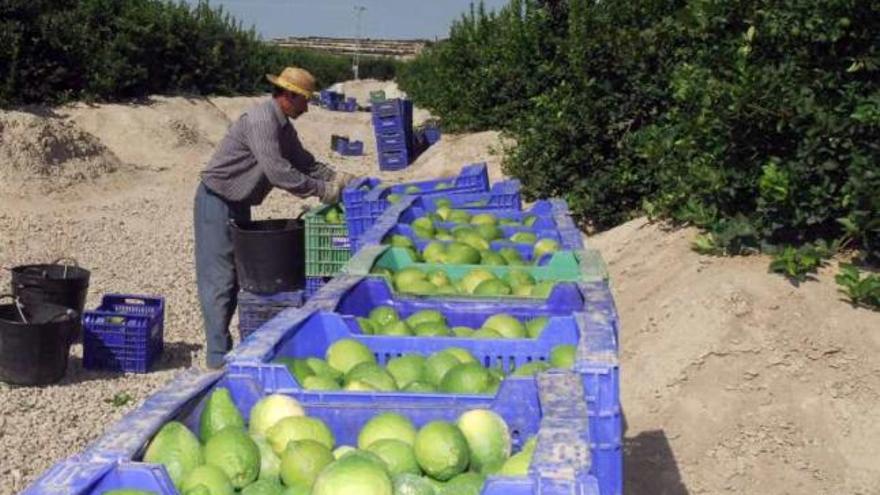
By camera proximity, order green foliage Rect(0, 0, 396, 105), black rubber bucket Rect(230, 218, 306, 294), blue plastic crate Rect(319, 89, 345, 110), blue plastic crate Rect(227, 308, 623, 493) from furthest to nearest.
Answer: blue plastic crate Rect(319, 89, 345, 110)
green foliage Rect(0, 0, 396, 105)
black rubber bucket Rect(230, 218, 306, 294)
blue plastic crate Rect(227, 308, 623, 493)

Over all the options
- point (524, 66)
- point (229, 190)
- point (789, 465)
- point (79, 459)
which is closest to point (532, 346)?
point (79, 459)

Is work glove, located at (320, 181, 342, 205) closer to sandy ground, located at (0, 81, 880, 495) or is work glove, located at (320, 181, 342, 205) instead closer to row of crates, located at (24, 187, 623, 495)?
sandy ground, located at (0, 81, 880, 495)

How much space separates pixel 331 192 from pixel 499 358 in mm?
3599

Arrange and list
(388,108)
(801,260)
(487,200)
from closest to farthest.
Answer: (801,260) → (487,200) → (388,108)

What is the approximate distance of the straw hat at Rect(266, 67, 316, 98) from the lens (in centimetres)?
633

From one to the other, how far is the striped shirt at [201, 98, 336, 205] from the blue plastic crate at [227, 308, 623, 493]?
2757 millimetres

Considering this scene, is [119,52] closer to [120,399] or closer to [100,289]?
[100,289]

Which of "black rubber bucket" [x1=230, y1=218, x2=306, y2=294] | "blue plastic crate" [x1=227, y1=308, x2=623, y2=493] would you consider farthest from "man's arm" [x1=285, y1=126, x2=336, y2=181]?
"blue plastic crate" [x1=227, y1=308, x2=623, y2=493]

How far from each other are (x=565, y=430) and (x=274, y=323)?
1384mm

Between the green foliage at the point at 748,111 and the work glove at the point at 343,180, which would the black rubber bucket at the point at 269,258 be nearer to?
the work glove at the point at 343,180

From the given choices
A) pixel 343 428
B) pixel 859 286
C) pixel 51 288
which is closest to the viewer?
pixel 343 428

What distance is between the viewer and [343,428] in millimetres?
2830

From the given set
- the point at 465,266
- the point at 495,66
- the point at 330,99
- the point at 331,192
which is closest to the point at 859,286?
the point at 465,266

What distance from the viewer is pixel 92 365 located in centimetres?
736
